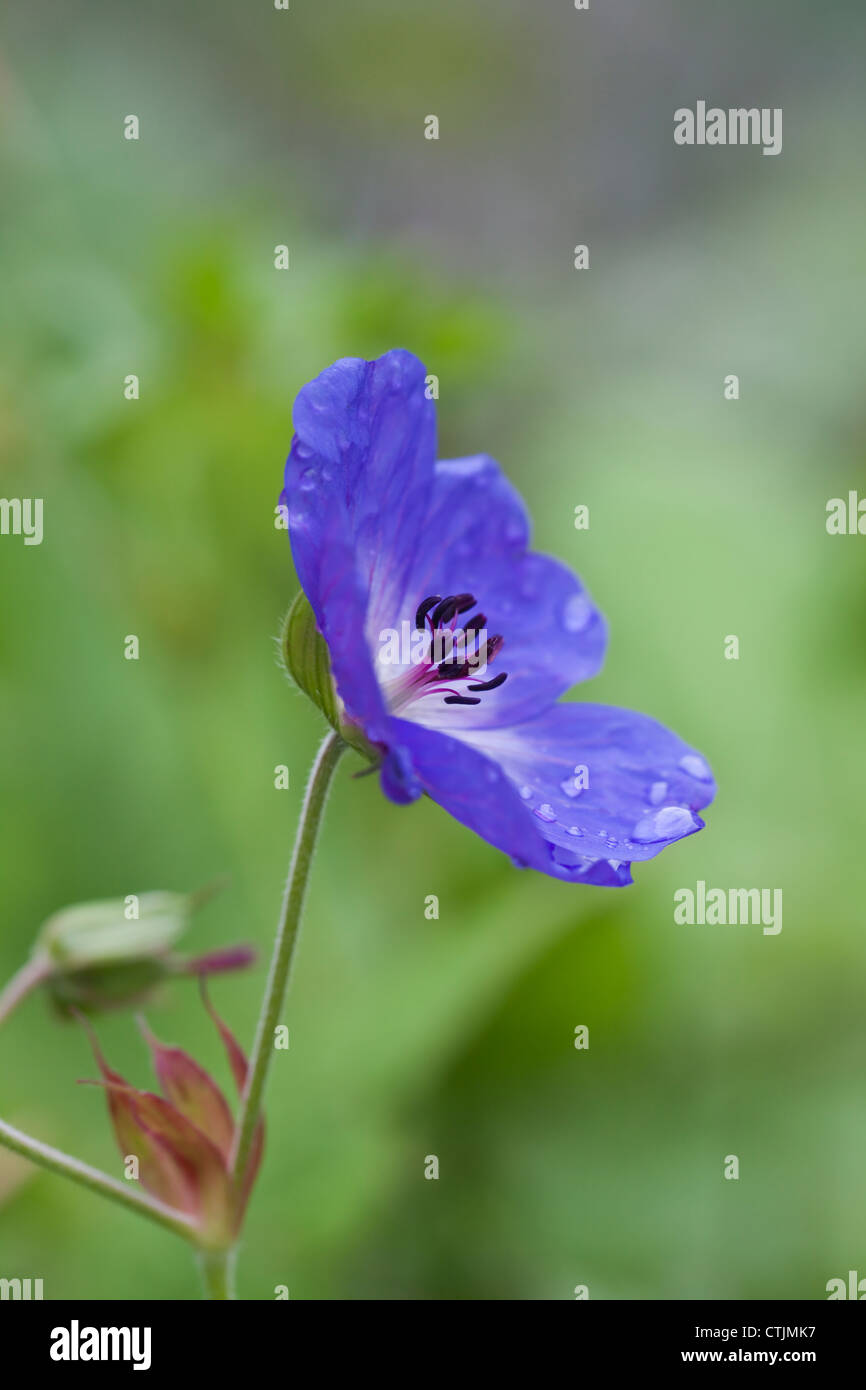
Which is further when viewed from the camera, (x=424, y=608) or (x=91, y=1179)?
(x=424, y=608)

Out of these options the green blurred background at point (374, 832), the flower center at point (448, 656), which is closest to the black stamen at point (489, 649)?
the flower center at point (448, 656)

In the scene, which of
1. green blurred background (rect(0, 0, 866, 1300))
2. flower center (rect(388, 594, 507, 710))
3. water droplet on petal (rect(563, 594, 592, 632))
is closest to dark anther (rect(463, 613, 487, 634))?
flower center (rect(388, 594, 507, 710))

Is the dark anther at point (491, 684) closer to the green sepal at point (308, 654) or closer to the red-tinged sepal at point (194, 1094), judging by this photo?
the green sepal at point (308, 654)

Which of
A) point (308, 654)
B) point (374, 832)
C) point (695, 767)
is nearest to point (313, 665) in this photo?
point (308, 654)

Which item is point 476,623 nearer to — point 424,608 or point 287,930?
point 424,608

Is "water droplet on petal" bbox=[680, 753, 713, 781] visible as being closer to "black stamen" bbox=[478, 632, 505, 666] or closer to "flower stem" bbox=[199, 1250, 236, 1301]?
"black stamen" bbox=[478, 632, 505, 666]

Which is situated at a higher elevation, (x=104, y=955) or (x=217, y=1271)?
(x=104, y=955)
